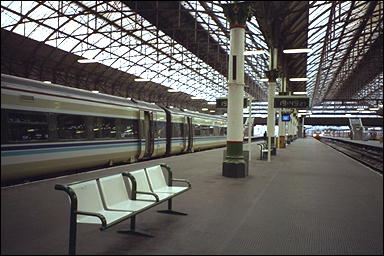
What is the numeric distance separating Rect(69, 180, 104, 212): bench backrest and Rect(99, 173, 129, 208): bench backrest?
0.36ft

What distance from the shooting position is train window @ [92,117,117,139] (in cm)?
1196

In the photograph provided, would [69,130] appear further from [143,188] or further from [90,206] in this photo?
[90,206]

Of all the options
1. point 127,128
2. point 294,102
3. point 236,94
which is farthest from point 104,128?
point 294,102

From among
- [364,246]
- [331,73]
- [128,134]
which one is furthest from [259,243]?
[331,73]

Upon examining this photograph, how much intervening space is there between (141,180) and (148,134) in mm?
10047

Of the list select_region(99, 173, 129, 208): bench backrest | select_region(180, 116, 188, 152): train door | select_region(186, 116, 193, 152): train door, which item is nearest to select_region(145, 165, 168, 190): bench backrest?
select_region(99, 173, 129, 208): bench backrest

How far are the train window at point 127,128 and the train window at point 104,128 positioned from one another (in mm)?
424

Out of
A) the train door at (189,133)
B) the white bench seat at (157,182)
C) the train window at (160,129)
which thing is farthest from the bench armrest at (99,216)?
the train door at (189,133)

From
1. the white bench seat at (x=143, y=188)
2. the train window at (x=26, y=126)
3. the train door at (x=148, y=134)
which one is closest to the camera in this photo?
the white bench seat at (x=143, y=188)

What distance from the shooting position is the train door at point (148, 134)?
15500mm

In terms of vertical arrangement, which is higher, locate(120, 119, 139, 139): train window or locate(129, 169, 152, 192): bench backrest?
locate(120, 119, 139, 139): train window

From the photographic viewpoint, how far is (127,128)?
14.1 metres

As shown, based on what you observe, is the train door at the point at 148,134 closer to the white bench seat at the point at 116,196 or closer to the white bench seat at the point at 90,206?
the white bench seat at the point at 116,196

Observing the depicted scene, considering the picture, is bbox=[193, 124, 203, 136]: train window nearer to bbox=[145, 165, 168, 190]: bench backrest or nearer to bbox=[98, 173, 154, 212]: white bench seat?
bbox=[145, 165, 168, 190]: bench backrest
